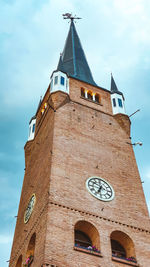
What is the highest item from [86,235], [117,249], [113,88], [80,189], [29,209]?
[113,88]

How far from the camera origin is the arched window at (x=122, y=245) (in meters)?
19.0

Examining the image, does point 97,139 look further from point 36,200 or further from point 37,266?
point 37,266

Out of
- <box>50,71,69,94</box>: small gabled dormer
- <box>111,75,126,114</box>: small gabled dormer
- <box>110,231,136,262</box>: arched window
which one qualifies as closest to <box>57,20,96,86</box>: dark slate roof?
<box>50,71,69,94</box>: small gabled dormer

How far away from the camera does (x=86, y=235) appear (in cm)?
1948

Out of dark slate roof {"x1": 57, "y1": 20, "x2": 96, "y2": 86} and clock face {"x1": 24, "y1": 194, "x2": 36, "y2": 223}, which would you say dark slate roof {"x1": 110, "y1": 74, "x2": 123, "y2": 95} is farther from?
clock face {"x1": 24, "y1": 194, "x2": 36, "y2": 223}

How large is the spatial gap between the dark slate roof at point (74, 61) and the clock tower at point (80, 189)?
2227 millimetres

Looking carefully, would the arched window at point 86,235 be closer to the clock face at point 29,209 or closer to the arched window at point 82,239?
the arched window at point 82,239

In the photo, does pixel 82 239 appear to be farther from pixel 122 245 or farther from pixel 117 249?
pixel 122 245

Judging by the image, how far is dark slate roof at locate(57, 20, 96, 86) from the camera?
107 feet

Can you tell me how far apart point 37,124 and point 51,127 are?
6516 millimetres

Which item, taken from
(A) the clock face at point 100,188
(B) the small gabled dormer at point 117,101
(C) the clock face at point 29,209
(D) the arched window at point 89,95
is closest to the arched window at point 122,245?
(A) the clock face at point 100,188

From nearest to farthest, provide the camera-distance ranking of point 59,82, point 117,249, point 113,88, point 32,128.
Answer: point 117,249 < point 59,82 < point 32,128 < point 113,88

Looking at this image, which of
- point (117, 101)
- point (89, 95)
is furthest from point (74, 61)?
point (117, 101)

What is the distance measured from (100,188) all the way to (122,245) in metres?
3.27
